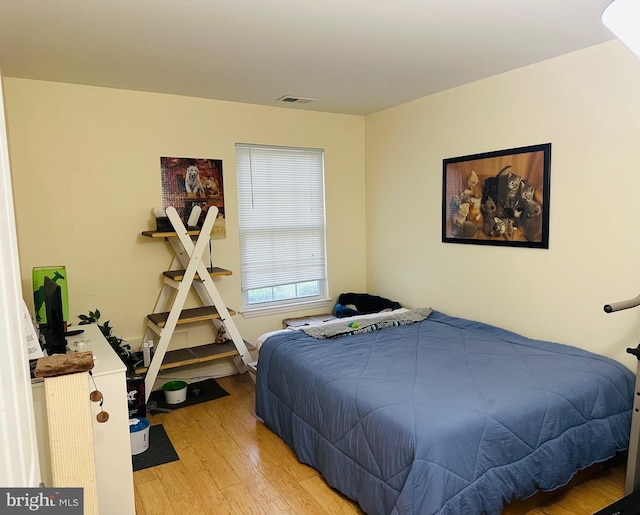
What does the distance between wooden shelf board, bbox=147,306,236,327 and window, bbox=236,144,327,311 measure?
51 centimetres

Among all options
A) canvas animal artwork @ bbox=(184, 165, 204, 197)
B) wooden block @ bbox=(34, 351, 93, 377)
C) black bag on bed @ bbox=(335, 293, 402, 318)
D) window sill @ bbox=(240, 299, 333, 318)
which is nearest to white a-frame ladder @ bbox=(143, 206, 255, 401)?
canvas animal artwork @ bbox=(184, 165, 204, 197)

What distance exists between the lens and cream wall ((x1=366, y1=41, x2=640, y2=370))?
258cm

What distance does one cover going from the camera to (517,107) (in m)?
3.07

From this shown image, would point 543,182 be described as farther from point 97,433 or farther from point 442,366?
point 97,433

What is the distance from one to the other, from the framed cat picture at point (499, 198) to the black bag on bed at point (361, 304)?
33.5 inches

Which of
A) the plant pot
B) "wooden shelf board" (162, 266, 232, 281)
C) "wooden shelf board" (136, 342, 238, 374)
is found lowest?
the plant pot

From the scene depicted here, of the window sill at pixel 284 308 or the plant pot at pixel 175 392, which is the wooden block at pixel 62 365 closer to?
the plant pot at pixel 175 392

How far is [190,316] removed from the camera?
135 inches

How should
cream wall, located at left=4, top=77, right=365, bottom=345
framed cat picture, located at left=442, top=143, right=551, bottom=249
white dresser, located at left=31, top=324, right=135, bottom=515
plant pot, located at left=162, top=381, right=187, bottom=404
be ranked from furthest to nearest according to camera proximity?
plant pot, located at left=162, top=381, right=187, bottom=404, cream wall, located at left=4, top=77, right=365, bottom=345, framed cat picture, located at left=442, top=143, right=551, bottom=249, white dresser, located at left=31, top=324, right=135, bottom=515

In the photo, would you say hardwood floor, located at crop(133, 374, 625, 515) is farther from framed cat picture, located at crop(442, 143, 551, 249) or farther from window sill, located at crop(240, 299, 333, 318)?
framed cat picture, located at crop(442, 143, 551, 249)

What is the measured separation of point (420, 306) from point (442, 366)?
1.45 metres

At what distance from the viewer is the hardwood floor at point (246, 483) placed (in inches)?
89.4

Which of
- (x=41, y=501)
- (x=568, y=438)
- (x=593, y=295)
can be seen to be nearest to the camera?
(x=41, y=501)

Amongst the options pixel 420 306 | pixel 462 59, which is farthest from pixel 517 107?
pixel 420 306
